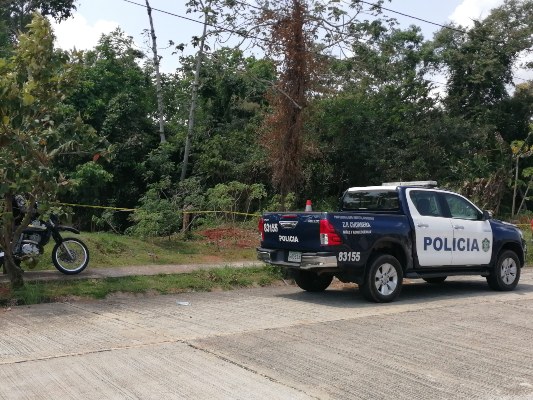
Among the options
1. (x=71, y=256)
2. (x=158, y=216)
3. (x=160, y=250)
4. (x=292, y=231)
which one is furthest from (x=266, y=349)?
(x=158, y=216)

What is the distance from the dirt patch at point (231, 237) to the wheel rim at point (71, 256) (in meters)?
4.33

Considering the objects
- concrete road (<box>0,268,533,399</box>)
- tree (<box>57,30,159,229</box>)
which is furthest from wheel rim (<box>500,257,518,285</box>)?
tree (<box>57,30,159,229</box>)

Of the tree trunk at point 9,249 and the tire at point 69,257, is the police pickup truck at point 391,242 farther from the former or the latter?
the tree trunk at point 9,249

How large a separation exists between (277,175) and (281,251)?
6101 millimetres

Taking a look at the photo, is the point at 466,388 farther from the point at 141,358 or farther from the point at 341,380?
the point at 141,358

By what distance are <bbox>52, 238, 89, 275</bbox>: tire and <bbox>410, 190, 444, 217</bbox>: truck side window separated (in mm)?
6162

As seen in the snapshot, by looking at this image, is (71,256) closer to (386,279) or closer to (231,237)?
(386,279)

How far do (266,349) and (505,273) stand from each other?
6523 mm

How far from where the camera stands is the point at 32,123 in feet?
29.5

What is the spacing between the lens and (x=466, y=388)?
18.2 feet

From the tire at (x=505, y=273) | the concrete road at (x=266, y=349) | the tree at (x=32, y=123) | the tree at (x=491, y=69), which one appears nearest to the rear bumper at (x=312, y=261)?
the concrete road at (x=266, y=349)

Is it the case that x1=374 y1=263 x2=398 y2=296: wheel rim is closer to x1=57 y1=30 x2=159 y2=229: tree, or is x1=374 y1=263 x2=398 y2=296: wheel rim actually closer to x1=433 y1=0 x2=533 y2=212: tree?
x1=57 y1=30 x2=159 y2=229: tree

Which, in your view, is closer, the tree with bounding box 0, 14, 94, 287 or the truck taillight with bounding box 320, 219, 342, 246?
the tree with bounding box 0, 14, 94, 287

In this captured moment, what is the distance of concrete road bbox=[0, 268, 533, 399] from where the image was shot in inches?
215
